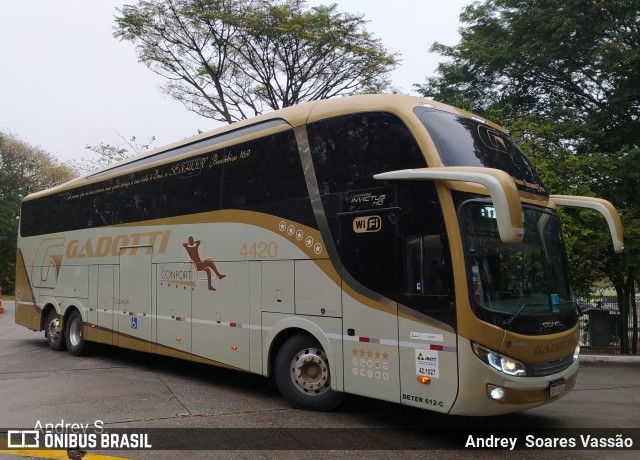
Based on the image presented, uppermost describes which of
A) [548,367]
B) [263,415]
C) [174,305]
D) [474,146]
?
[474,146]

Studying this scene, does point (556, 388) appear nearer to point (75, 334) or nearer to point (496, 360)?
point (496, 360)

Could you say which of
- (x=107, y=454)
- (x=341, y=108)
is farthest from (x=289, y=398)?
(x=341, y=108)

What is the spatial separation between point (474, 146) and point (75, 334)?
9643 millimetres

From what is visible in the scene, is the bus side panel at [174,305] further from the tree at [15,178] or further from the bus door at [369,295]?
the tree at [15,178]

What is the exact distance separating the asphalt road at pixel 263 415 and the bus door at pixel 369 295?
635mm

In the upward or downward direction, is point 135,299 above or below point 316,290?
below

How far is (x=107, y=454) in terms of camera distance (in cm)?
554

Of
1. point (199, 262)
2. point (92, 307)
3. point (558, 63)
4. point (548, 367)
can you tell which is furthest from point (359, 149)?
point (558, 63)

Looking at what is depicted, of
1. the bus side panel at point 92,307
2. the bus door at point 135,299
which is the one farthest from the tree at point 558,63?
the bus side panel at point 92,307

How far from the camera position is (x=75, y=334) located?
39.8ft

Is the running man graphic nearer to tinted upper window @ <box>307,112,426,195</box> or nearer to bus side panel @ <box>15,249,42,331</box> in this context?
tinted upper window @ <box>307,112,426,195</box>

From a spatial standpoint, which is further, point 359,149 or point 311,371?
point 311,371

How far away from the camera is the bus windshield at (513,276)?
5535mm

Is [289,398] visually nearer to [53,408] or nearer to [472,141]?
[53,408]
